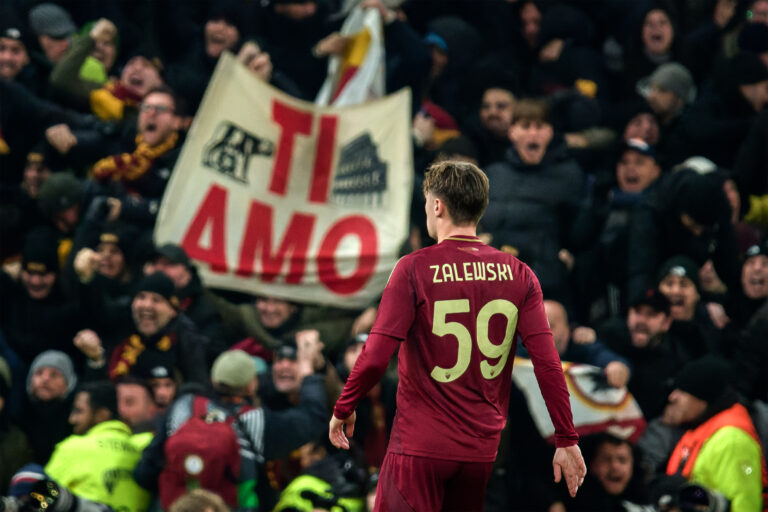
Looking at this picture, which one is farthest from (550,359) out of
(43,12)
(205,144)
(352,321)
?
(43,12)

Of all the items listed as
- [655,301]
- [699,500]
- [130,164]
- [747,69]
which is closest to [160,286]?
[130,164]

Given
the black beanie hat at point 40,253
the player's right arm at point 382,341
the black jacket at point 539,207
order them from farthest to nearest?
the black beanie hat at point 40,253, the black jacket at point 539,207, the player's right arm at point 382,341

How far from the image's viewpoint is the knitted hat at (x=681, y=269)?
8875 millimetres

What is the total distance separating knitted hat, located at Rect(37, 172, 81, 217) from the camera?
10086 mm

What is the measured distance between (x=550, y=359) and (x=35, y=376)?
5.04m

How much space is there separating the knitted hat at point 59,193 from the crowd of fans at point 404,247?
16mm

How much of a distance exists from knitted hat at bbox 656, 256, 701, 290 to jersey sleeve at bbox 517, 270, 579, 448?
4.04 m

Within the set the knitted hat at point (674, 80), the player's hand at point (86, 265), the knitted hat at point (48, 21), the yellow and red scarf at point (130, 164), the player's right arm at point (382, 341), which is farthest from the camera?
the knitted hat at point (48, 21)

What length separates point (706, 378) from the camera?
7785 mm

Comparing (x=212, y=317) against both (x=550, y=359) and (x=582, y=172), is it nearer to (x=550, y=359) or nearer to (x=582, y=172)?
(x=582, y=172)

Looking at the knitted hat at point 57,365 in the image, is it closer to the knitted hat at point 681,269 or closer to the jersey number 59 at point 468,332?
the knitted hat at point 681,269

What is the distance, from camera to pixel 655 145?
34.1 ft

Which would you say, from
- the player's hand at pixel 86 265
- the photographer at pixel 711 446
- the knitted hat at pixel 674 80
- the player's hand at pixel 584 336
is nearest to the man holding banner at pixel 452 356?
the photographer at pixel 711 446

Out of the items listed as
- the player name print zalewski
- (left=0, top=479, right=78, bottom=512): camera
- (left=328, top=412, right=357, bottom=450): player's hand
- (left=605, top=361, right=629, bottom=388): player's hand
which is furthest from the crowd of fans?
the player name print zalewski
